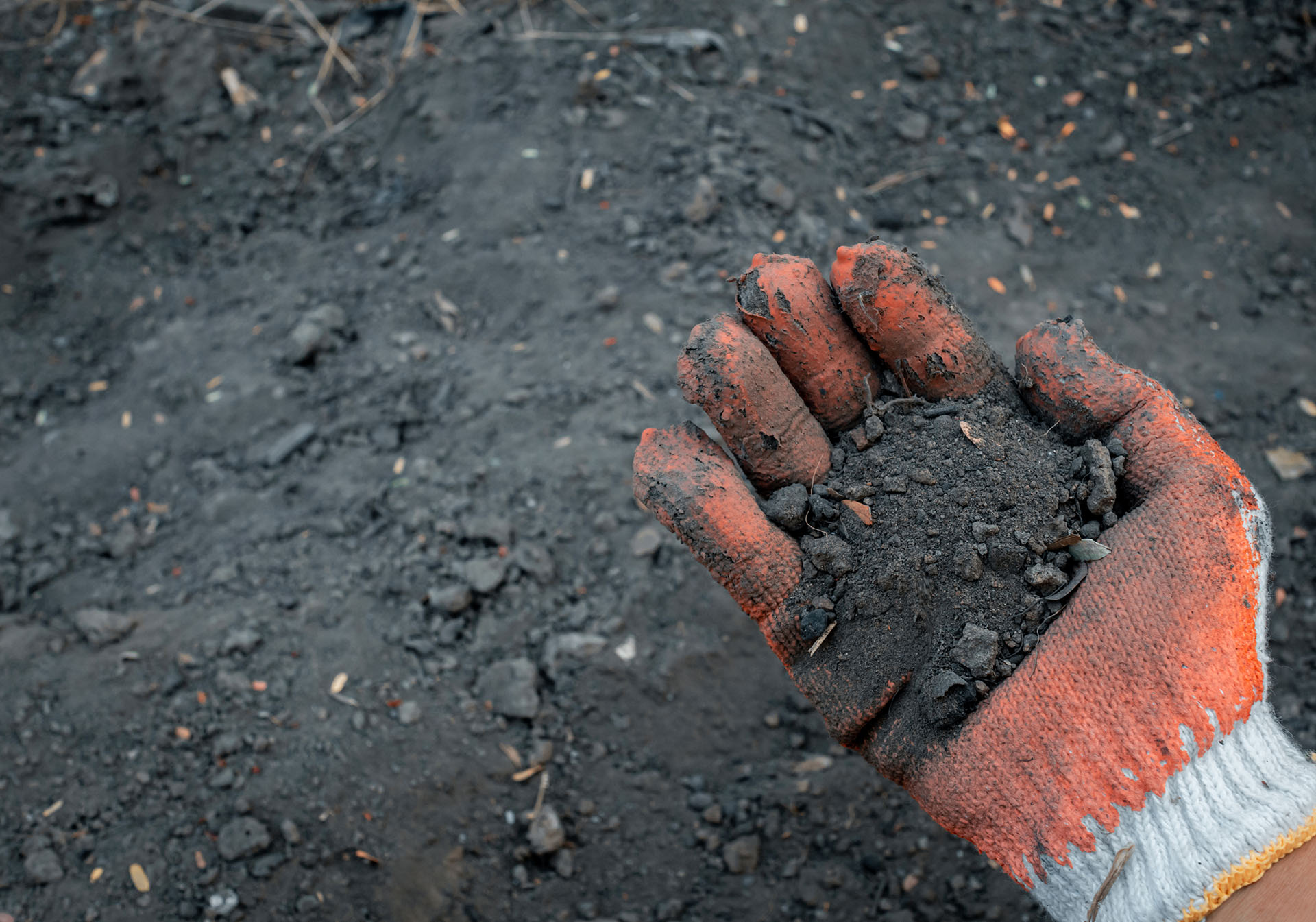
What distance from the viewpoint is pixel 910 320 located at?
2.04 metres

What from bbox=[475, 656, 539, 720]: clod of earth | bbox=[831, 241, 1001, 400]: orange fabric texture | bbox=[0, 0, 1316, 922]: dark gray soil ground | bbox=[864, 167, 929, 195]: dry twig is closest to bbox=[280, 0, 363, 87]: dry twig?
bbox=[0, 0, 1316, 922]: dark gray soil ground

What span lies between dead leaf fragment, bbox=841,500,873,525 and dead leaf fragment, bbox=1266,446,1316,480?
2.49m

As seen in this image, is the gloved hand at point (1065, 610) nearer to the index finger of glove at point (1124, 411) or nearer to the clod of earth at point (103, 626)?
the index finger of glove at point (1124, 411)

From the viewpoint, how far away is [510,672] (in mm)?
2781

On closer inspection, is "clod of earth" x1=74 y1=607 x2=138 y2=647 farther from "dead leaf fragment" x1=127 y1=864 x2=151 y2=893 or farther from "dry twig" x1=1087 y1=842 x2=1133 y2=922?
"dry twig" x1=1087 y1=842 x2=1133 y2=922

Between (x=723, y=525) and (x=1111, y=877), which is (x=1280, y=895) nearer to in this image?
(x=1111, y=877)

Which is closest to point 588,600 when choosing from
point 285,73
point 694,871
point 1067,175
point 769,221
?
point 694,871

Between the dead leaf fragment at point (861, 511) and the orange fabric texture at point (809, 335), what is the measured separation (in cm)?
26

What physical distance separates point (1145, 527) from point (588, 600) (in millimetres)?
1743

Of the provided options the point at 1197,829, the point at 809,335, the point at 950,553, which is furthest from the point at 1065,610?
the point at 809,335

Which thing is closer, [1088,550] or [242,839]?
[1088,550]

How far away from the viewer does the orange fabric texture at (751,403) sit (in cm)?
197

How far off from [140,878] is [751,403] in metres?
2.24

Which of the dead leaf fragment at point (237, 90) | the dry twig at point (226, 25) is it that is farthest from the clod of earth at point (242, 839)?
the dry twig at point (226, 25)
